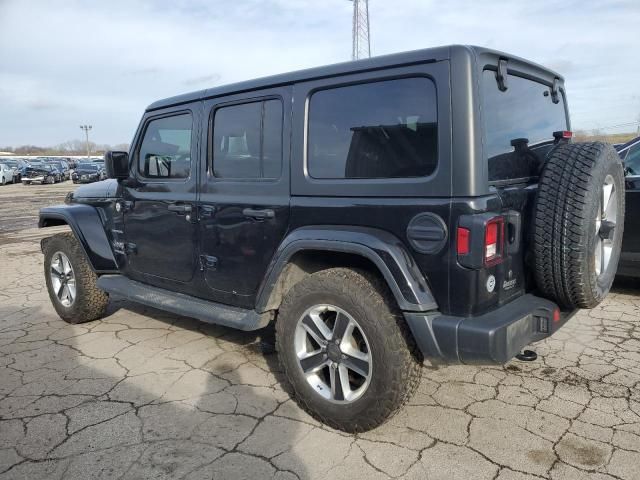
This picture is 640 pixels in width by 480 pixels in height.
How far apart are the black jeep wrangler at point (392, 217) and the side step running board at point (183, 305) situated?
2cm

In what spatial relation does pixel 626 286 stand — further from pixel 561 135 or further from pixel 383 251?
pixel 383 251

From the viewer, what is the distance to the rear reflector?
2.27 m

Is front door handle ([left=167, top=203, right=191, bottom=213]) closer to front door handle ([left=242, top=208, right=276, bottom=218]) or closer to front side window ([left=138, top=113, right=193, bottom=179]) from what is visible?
front side window ([left=138, top=113, right=193, bottom=179])

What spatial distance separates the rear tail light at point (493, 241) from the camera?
229 centimetres

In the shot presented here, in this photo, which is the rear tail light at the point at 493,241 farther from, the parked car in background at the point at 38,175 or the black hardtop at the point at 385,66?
the parked car in background at the point at 38,175

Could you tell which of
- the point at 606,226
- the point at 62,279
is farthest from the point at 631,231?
the point at 62,279

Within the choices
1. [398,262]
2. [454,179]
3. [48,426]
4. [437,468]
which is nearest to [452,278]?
[398,262]

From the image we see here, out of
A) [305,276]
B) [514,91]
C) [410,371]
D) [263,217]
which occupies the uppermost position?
[514,91]

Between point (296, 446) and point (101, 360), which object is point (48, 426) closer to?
point (101, 360)

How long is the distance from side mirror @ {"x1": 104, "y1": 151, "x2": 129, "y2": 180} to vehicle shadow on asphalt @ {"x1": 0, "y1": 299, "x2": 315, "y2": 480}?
4.58ft

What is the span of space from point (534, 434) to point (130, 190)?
337 cm

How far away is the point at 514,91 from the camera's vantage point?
279 cm

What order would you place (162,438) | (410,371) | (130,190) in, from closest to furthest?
(410,371) → (162,438) → (130,190)

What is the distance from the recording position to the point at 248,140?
3268 millimetres
